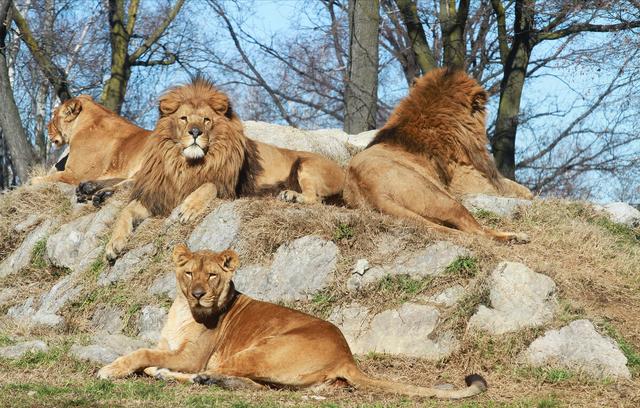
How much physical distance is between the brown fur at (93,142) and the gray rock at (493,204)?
434 centimetres

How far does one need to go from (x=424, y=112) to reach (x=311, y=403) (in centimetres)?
542

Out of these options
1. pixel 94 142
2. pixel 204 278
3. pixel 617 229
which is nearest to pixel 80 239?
pixel 94 142

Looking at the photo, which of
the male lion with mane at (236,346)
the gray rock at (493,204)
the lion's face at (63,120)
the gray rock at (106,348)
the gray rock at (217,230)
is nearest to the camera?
the male lion with mane at (236,346)

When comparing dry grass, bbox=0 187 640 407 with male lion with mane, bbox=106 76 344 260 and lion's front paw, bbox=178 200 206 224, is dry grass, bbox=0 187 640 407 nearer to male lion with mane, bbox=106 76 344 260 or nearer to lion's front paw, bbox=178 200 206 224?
lion's front paw, bbox=178 200 206 224

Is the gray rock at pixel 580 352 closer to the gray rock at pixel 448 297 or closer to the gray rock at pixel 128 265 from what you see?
the gray rock at pixel 448 297

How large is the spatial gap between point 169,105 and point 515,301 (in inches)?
167

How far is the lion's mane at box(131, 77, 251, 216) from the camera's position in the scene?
428 inches

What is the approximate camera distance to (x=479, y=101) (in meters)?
11.6

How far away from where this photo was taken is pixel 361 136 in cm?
1571

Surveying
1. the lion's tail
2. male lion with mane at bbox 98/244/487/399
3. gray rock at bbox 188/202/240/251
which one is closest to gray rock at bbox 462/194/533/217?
gray rock at bbox 188/202/240/251

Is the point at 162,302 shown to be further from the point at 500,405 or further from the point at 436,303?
the point at 500,405

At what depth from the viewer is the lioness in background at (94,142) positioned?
13.5m

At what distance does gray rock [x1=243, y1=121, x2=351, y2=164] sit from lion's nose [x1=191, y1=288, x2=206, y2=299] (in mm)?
7191

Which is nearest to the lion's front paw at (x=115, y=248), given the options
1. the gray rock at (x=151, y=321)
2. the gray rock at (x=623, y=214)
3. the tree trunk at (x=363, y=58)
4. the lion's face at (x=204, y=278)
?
the gray rock at (x=151, y=321)
